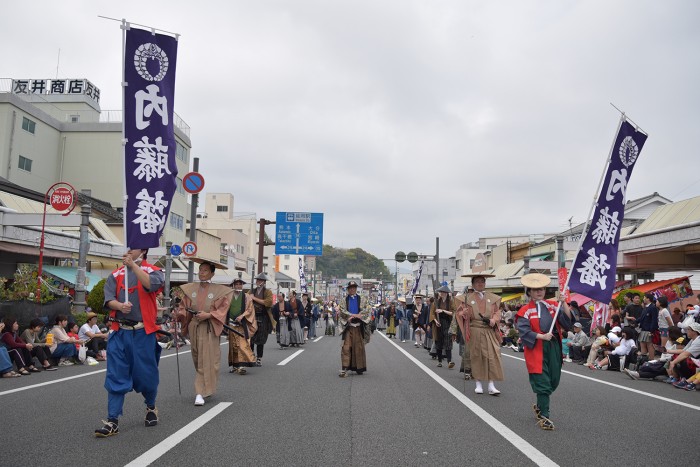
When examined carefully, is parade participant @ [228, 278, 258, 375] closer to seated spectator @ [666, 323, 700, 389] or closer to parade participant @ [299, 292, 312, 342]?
seated spectator @ [666, 323, 700, 389]

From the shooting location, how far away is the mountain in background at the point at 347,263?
387 ft

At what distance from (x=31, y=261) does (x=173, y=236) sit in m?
15.8

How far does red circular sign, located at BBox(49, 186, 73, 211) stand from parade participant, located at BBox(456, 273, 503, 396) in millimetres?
12444

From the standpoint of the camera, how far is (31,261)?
21.9m

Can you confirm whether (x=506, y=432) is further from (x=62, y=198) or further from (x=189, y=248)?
(x=189, y=248)

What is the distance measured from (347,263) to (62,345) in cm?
10770

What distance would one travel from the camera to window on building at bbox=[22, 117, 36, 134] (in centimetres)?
3219

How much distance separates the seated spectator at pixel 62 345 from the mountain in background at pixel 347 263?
10405 centimetres

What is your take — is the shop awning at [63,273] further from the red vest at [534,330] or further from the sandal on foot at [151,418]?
the red vest at [534,330]

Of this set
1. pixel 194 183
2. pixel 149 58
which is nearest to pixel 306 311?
pixel 194 183

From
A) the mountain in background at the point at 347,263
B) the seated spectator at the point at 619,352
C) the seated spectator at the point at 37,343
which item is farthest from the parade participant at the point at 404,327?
the mountain in background at the point at 347,263

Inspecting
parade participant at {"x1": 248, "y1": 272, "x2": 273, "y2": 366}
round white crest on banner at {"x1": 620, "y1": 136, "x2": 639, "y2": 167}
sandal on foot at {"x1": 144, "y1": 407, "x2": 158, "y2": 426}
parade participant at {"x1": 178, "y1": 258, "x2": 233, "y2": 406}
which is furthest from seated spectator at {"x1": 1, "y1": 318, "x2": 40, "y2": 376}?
round white crest on banner at {"x1": 620, "y1": 136, "x2": 639, "y2": 167}

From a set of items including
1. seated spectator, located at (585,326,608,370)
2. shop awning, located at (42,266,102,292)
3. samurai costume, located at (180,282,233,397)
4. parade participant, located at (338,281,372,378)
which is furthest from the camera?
shop awning, located at (42,266,102,292)

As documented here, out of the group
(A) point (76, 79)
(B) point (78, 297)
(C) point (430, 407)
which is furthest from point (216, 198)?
(C) point (430, 407)
